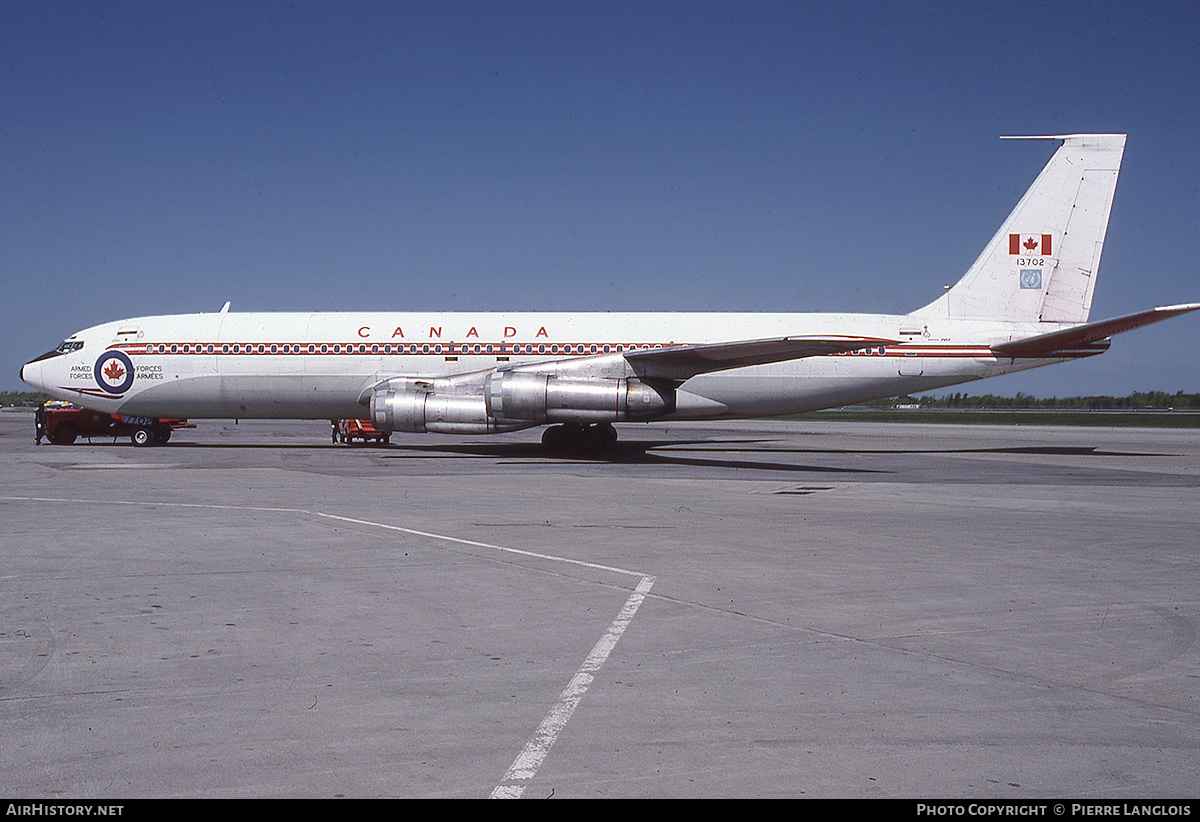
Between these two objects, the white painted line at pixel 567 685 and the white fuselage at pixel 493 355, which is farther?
the white fuselage at pixel 493 355

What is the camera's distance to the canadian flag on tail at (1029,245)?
26.6 m

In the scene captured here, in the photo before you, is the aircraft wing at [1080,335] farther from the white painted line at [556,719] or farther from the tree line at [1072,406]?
the tree line at [1072,406]

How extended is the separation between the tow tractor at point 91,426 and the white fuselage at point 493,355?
3358 millimetres

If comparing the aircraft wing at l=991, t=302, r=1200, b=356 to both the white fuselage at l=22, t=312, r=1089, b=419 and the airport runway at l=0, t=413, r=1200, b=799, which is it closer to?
the white fuselage at l=22, t=312, r=1089, b=419

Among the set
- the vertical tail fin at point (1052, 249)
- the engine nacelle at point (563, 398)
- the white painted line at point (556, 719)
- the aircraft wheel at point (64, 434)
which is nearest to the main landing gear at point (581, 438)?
the engine nacelle at point (563, 398)

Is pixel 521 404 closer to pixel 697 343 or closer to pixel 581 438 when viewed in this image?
pixel 581 438

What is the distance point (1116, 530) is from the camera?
11180 mm

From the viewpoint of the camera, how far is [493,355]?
25891mm

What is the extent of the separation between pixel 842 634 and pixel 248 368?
23851 millimetres

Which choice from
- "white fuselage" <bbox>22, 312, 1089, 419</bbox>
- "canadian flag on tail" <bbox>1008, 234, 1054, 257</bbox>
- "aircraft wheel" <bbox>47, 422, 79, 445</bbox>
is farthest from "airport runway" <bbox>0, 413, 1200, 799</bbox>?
"aircraft wheel" <bbox>47, 422, 79, 445</bbox>

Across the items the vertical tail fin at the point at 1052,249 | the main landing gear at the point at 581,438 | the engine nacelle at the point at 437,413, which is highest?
the vertical tail fin at the point at 1052,249

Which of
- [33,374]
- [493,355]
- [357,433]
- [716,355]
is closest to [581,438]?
[493,355]
